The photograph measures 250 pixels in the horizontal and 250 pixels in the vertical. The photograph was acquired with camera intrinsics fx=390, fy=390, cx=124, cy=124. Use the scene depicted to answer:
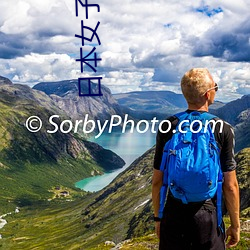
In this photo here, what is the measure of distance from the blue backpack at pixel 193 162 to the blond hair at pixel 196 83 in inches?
24.7

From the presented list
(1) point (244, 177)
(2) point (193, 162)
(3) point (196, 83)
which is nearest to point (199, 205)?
(2) point (193, 162)

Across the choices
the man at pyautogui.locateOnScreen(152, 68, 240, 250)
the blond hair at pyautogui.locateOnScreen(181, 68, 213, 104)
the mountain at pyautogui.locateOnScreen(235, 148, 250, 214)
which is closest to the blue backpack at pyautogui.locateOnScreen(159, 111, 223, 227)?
the man at pyautogui.locateOnScreen(152, 68, 240, 250)

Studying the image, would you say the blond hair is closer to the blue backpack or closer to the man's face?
the man's face

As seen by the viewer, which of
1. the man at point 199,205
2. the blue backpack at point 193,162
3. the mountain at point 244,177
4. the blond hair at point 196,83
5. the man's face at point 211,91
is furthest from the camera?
the mountain at point 244,177

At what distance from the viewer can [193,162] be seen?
10375 millimetres

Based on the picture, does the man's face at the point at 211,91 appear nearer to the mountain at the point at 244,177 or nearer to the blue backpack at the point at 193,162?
the blue backpack at the point at 193,162

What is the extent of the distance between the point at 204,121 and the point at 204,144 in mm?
803

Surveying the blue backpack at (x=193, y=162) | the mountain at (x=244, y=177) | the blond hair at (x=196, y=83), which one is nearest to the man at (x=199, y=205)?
the blond hair at (x=196, y=83)

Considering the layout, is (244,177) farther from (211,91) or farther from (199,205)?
(199,205)

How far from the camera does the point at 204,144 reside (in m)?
10.6

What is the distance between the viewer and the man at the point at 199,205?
1106 centimetres

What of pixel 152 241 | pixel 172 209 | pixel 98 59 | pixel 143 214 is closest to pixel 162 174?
pixel 172 209

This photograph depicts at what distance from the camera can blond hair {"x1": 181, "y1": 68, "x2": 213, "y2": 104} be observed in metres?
11.2

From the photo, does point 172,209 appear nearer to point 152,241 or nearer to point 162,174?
point 162,174
